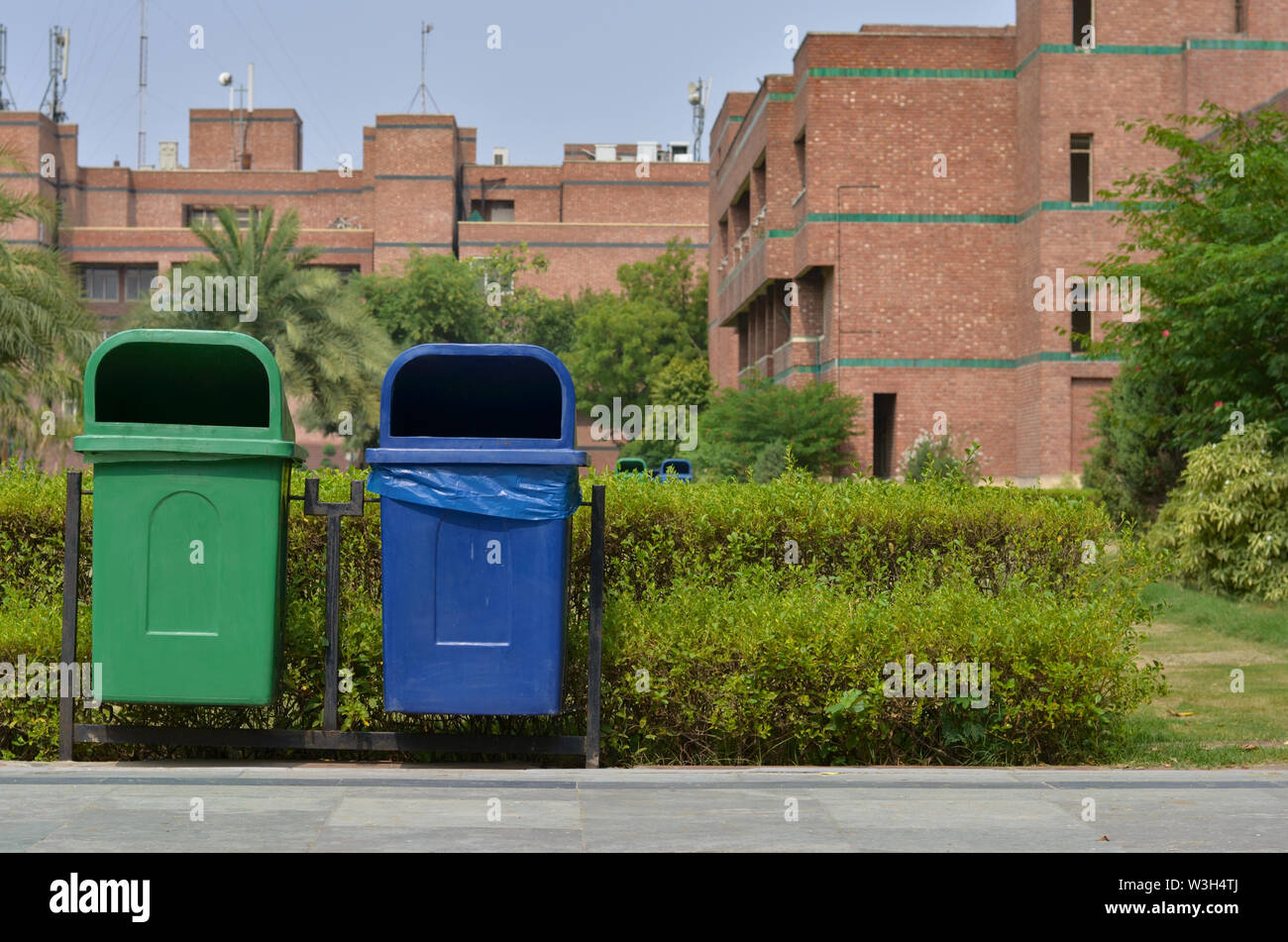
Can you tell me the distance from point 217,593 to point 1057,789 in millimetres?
3820

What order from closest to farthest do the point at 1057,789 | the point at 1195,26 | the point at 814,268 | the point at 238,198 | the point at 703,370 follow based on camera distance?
the point at 1057,789
the point at 1195,26
the point at 814,268
the point at 703,370
the point at 238,198

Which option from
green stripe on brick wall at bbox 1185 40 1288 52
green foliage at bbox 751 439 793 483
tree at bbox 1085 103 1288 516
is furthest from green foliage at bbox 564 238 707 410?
tree at bbox 1085 103 1288 516

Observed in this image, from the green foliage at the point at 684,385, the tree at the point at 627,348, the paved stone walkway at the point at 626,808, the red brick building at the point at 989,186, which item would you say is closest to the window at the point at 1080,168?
the red brick building at the point at 989,186

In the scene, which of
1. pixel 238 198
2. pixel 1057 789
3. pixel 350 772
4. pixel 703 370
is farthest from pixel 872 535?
pixel 238 198

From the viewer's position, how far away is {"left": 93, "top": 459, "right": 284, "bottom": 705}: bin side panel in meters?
6.54

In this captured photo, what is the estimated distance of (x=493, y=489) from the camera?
21.4 ft

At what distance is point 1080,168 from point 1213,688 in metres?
26.6

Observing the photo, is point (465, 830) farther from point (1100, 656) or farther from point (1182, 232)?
point (1182, 232)

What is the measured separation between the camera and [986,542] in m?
7.89

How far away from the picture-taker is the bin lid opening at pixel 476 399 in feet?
23.3

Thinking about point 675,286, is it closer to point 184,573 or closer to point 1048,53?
point 1048,53

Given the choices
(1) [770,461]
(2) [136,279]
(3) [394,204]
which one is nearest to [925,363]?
(1) [770,461]

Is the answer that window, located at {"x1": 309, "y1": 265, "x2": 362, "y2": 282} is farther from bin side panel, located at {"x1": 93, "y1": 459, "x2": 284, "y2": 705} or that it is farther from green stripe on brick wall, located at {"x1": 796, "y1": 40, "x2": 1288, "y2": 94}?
bin side panel, located at {"x1": 93, "y1": 459, "x2": 284, "y2": 705}

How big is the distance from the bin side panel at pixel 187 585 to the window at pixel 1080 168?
3128 centimetres
